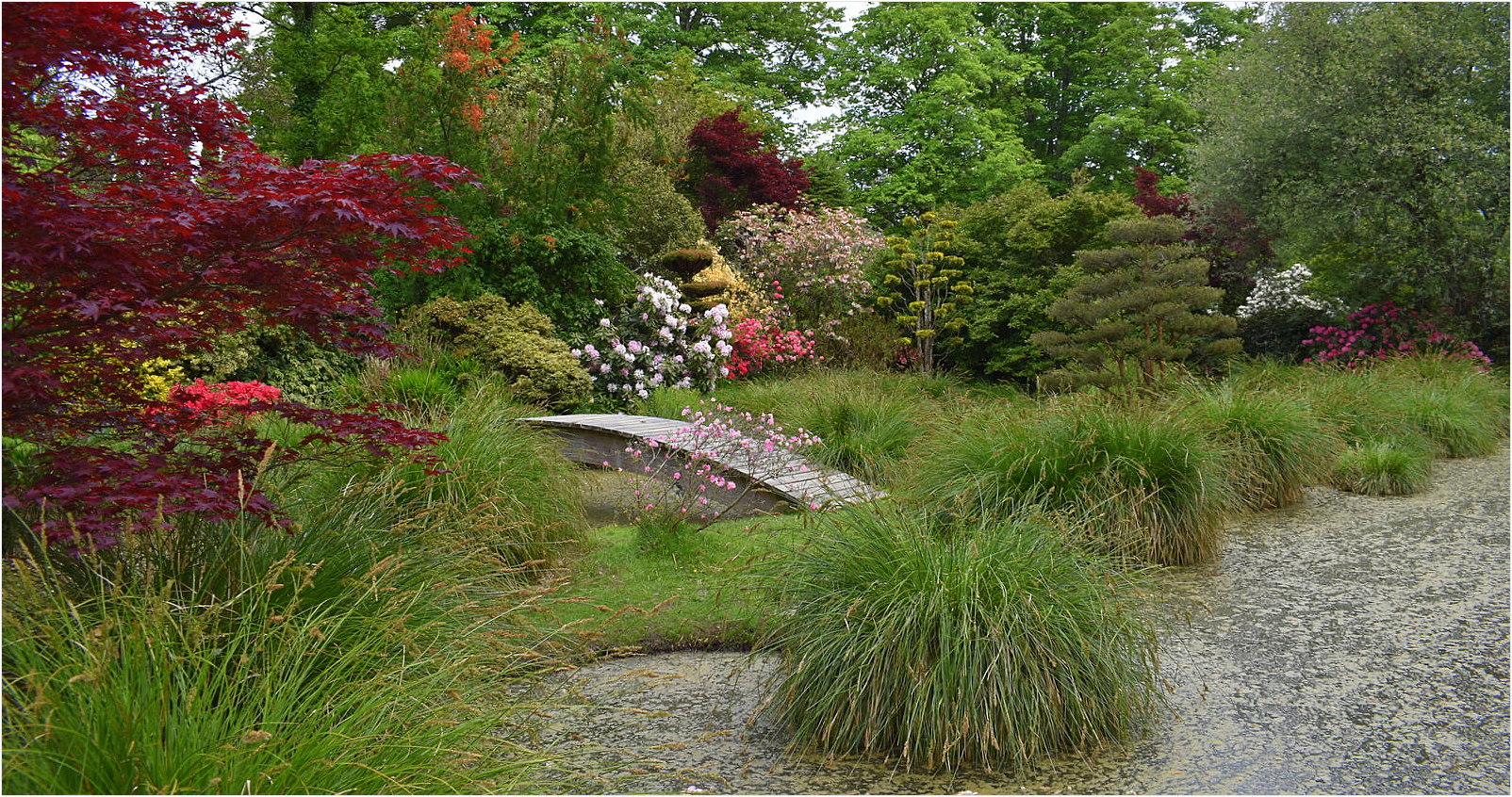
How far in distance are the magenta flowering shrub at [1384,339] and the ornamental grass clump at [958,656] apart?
386 inches

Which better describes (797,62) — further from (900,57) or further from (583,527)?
(583,527)

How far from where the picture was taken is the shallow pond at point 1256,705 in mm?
2885

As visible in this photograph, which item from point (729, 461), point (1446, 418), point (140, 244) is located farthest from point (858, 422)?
point (1446, 418)

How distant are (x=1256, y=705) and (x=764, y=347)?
816cm

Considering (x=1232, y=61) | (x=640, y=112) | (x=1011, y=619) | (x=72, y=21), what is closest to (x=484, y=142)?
(x=640, y=112)

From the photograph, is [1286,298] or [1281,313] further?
[1281,313]

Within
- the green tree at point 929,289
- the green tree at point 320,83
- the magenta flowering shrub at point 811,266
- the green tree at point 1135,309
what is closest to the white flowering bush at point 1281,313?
the green tree at point 1135,309

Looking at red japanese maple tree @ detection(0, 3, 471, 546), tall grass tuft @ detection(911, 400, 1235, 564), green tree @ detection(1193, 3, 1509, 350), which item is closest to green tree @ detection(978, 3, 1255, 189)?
green tree @ detection(1193, 3, 1509, 350)

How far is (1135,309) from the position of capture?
977 centimetres

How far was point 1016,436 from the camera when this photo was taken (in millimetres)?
5176

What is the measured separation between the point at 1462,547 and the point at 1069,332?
18.9 feet

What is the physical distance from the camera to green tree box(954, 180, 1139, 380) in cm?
1180

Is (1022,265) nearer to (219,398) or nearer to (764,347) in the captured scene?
(764,347)

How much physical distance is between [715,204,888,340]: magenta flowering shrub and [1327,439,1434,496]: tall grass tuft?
6.39 metres
